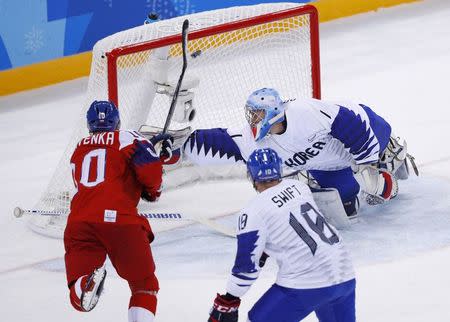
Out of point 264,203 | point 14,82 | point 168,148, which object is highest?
point 264,203

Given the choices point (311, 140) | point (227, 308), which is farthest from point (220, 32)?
point (227, 308)

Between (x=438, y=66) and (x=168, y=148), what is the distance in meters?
3.47

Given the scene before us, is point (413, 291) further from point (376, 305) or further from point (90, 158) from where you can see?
point (90, 158)

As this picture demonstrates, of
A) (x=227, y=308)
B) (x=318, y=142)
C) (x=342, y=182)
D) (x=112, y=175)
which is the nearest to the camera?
(x=227, y=308)

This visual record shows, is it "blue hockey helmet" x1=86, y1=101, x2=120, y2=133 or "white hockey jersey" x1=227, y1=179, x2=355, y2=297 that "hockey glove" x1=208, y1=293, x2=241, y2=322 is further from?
"blue hockey helmet" x1=86, y1=101, x2=120, y2=133

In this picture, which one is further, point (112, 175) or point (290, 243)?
point (112, 175)

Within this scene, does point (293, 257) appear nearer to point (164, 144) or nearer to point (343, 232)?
point (164, 144)

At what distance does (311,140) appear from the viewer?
5.75 meters

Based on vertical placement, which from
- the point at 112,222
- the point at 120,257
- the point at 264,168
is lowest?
the point at 120,257

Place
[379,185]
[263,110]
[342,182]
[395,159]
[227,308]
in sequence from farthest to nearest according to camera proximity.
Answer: [395,159] → [379,185] → [342,182] → [263,110] → [227,308]

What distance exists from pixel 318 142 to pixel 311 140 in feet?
0.16

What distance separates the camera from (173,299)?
17.3ft

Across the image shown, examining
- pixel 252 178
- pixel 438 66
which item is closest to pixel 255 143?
pixel 252 178

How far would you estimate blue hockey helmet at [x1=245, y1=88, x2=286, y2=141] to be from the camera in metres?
5.46
